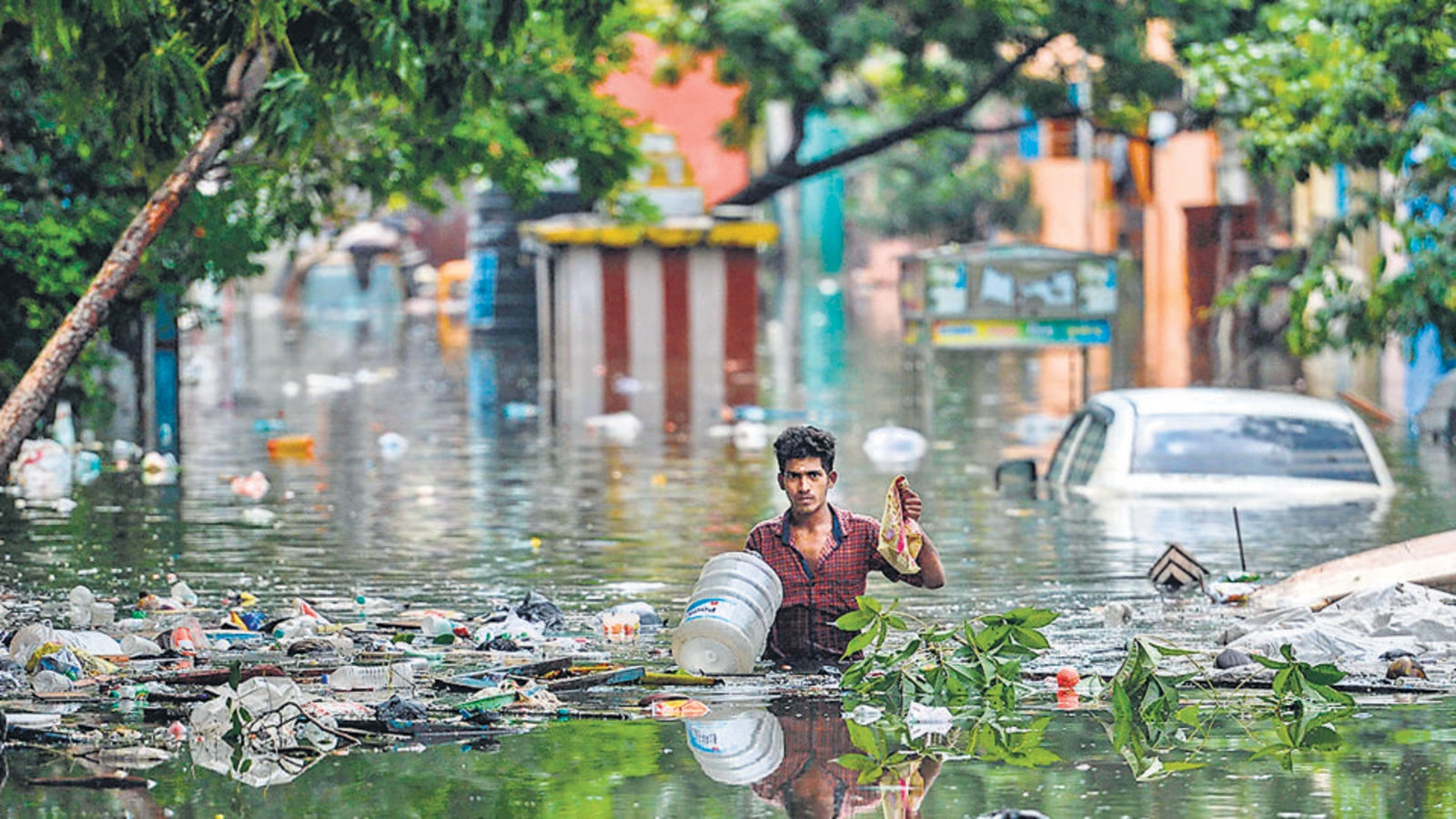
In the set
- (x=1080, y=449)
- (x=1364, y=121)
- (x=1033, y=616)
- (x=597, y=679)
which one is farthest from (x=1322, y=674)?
(x=1364, y=121)

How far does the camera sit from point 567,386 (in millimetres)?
32625

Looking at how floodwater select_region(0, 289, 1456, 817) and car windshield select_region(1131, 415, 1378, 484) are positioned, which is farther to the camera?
car windshield select_region(1131, 415, 1378, 484)

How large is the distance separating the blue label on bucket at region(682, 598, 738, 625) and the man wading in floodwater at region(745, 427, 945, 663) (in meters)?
0.30

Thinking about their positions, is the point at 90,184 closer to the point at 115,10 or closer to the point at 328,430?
the point at 328,430

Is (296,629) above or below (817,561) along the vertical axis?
below

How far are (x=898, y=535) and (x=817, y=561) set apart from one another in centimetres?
44

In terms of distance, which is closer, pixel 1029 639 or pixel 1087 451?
pixel 1029 639

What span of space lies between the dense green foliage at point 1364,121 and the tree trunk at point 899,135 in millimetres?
12786

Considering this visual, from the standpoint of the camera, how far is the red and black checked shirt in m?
10.4

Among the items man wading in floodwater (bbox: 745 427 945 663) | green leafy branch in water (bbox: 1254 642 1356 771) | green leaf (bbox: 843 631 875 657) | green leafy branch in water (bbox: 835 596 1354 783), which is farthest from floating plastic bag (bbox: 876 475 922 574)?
green leafy branch in water (bbox: 1254 642 1356 771)

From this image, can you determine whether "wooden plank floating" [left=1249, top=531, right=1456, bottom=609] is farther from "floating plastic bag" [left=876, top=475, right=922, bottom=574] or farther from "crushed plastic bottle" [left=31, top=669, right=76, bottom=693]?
"crushed plastic bottle" [left=31, top=669, right=76, bottom=693]

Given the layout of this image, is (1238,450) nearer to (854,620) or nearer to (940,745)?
(854,620)

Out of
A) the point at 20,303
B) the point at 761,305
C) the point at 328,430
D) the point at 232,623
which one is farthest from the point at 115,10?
the point at 761,305

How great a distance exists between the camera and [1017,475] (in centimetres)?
1775
